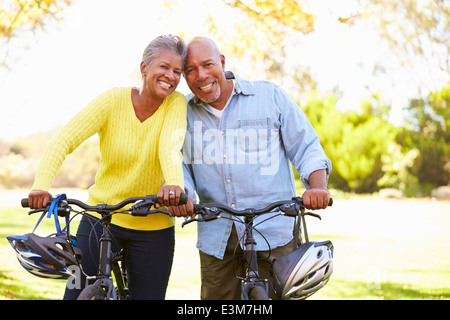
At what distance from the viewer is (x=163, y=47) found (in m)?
3.06

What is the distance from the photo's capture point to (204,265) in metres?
3.37

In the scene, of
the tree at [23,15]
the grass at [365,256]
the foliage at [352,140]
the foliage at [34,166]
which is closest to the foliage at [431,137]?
the foliage at [352,140]

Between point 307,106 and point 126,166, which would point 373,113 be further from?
point 126,166

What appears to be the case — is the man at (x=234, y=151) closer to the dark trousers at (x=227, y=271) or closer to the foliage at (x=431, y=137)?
the dark trousers at (x=227, y=271)

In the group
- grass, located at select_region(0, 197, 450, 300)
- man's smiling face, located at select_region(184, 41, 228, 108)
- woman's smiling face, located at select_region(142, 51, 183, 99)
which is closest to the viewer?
woman's smiling face, located at select_region(142, 51, 183, 99)

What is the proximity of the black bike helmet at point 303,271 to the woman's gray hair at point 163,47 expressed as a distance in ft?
4.15

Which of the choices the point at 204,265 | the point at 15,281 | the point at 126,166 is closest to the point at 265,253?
the point at 204,265

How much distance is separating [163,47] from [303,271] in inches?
55.8

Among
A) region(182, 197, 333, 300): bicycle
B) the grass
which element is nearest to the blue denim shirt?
region(182, 197, 333, 300): bicycle

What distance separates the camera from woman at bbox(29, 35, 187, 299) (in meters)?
3.04

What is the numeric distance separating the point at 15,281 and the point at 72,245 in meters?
4.93

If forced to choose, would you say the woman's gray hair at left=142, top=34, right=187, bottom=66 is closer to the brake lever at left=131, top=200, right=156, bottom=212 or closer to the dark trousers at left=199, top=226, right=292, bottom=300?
the brake lever at left=131, top=200, right=156, bottom=212

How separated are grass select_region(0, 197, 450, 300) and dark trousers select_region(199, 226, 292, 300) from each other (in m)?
3.38

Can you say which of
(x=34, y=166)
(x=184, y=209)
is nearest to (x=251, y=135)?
(x=184, y=209)
